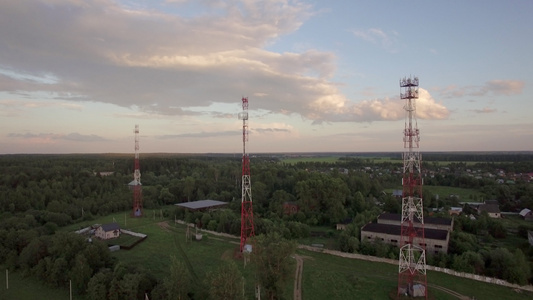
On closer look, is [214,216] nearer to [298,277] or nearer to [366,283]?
[298,277]

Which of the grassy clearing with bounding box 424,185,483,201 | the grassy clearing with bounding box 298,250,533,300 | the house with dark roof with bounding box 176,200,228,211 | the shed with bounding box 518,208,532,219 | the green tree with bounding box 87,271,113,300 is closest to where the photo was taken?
the green tree with bounding box 87,271,113,300

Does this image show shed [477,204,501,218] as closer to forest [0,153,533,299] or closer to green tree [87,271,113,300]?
forest [0,153,533,299]

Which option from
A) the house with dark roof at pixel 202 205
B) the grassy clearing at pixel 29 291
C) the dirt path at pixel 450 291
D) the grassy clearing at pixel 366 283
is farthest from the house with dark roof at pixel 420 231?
the grassy clearing at pixel 29 291

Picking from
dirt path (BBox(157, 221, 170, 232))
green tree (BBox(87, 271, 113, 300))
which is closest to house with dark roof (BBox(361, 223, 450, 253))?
green tree (BBox(87, 271, 113, 300))

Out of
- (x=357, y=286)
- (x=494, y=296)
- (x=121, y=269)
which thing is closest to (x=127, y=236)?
(x=121, y=269)

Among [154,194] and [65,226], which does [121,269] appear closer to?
[65,226]

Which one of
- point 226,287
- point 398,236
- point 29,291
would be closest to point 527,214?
point 398,236
